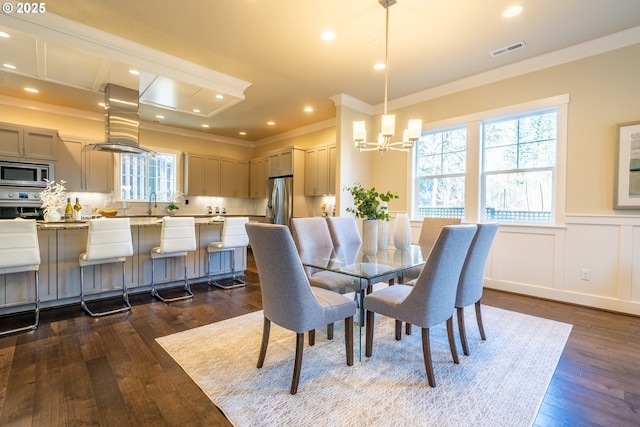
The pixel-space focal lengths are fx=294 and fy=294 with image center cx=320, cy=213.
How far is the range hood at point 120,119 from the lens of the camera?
3918mm

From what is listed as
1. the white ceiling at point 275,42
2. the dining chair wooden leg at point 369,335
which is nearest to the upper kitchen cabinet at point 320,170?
the white ceiling at point 275,42

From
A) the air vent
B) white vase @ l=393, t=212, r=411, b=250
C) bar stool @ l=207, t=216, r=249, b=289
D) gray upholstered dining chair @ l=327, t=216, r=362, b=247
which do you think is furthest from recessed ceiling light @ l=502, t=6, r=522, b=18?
bar stool @ l=207, t=216, r=249, b=289

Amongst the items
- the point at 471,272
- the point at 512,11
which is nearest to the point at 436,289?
the point at 471,272

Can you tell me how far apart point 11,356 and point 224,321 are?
1501 millimetres

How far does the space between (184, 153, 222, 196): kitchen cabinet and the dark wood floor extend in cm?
404

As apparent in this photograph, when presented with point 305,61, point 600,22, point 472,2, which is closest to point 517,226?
point 600,22

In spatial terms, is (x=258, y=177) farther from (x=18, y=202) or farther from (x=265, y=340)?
(x=265, y=340)

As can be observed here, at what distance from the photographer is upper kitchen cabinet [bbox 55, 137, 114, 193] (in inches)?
201

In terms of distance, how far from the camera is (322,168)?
5.91 meters

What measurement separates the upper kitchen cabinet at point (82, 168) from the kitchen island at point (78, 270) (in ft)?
7.83

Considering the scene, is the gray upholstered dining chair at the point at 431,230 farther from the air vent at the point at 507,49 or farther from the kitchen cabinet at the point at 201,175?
the kitchen cabinet at the point at 201,175

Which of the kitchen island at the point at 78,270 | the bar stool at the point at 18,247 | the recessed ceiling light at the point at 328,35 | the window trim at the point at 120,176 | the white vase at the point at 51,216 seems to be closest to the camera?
the bar stool at the point at 18,247

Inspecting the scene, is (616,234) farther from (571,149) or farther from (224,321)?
(224,321)

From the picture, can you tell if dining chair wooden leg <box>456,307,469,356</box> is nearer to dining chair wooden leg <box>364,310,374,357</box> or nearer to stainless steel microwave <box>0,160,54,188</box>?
dining chair wooden leg <box>364,310,374,357</box>
